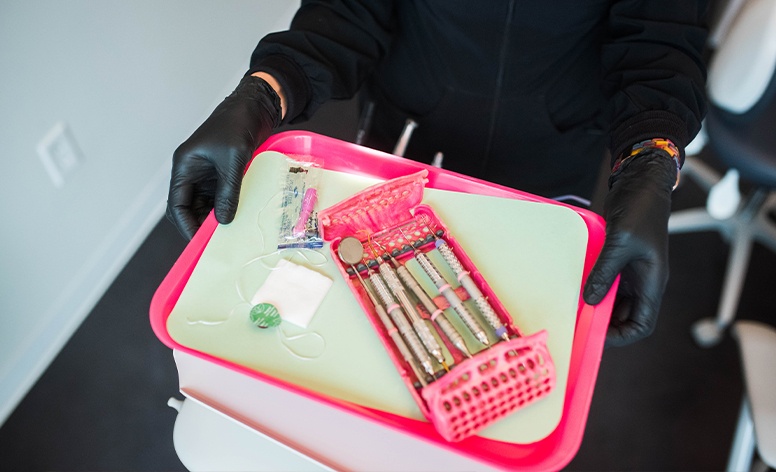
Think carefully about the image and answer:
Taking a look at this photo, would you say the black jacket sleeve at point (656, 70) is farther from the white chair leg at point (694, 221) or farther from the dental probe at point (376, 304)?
the white chair leg at point (694, 221)

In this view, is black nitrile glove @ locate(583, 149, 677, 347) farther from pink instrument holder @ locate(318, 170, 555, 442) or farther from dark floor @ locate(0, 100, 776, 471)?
dark floor @ locate(0, 100, 776, 471)

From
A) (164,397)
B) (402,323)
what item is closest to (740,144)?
(402,323)

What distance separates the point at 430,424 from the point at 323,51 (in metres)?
0.54

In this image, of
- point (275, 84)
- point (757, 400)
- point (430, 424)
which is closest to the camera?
point (430, 424)

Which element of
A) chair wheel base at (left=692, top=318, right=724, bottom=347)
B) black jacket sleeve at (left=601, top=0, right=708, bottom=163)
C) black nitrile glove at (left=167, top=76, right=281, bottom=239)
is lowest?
chair wheel base at (left=692, top=318, right=724, bottom=347)

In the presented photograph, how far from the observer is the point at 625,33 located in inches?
33.2

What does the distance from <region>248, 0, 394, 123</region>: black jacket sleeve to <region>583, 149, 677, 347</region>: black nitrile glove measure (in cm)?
40

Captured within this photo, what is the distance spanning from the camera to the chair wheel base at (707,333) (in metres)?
1.49

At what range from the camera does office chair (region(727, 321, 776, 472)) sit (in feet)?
3.19

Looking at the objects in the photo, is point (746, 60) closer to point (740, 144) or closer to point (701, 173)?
point (740, 144)

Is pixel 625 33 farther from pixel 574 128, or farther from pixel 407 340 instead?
pixel 407 340

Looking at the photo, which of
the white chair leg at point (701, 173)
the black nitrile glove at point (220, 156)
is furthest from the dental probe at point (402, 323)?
the white chair leg at point (701, 173)

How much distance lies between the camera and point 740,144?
1278 millimetres

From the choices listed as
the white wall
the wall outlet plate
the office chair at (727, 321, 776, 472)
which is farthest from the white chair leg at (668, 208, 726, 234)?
the wall outlet plate
